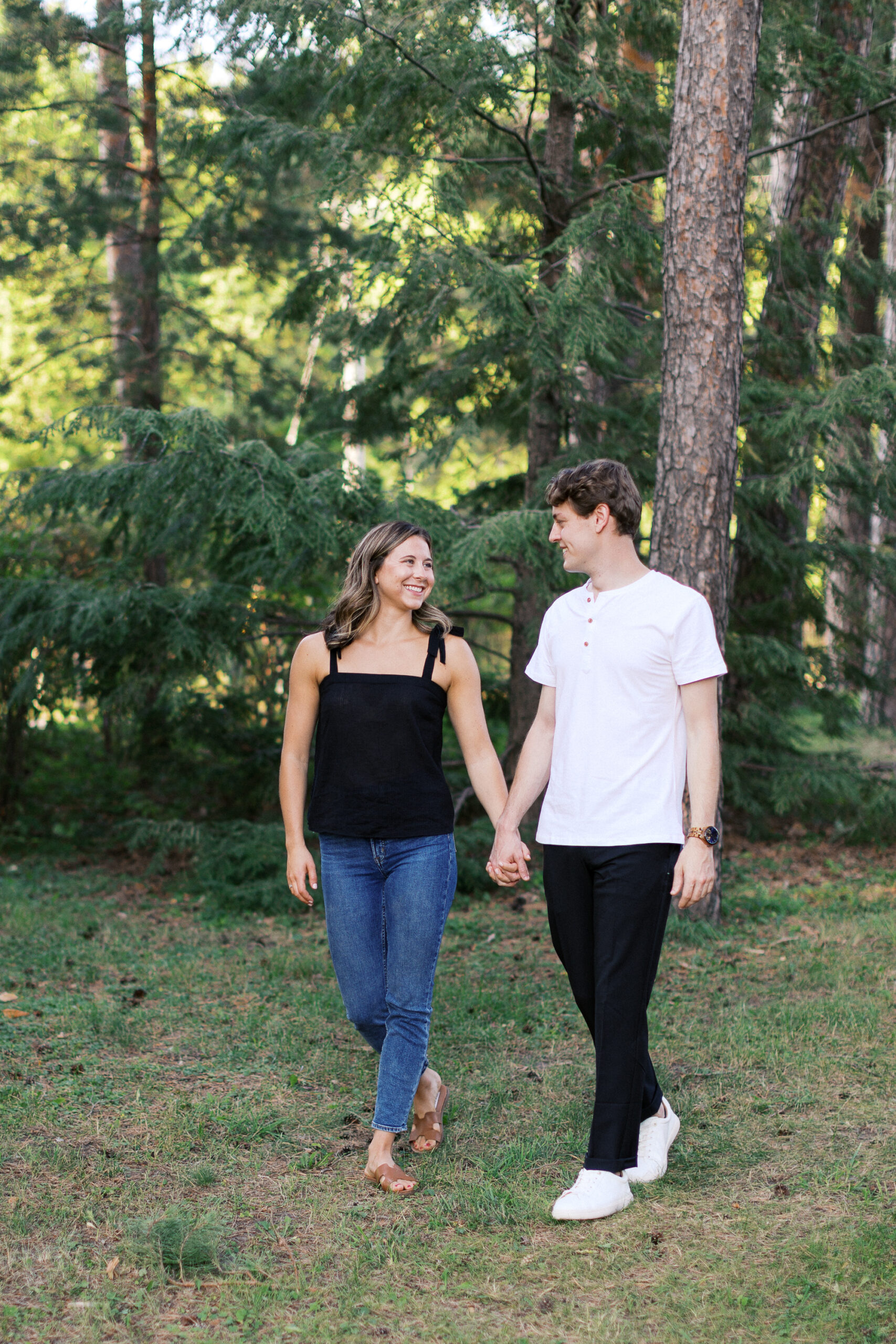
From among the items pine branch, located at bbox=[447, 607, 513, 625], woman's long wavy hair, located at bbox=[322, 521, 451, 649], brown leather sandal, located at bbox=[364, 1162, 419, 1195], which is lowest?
brown leather sandal, located at bbox=[364, 1162, 419, 1195]

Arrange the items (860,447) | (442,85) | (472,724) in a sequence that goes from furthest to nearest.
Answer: (860,447) < (442,85) < (472,724)

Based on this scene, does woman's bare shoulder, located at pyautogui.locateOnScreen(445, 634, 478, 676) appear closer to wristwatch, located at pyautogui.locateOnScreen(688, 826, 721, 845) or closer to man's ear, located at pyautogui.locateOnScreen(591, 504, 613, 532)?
man's ear, located at pyautogui.locateOnScreen(591, 504, 613, 532)

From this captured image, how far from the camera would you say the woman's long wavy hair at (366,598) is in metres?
3.79

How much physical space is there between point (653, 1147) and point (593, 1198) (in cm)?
42

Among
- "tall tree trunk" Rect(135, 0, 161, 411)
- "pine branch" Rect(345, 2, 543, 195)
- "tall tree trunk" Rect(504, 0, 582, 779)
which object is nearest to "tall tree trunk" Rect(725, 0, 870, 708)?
"tall tree trunk" Rect(504, 0, 582, 779)

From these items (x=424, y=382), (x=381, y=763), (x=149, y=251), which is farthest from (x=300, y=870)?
(x=149, y=251)

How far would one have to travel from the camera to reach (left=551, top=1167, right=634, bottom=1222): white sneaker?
342cm

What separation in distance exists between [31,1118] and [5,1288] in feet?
3.89

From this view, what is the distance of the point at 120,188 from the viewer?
11.0m

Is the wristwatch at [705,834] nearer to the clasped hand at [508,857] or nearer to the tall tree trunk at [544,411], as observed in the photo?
the clasped hand at [508,857]

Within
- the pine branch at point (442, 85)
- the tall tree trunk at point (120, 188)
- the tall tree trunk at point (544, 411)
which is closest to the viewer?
the pine branch at point (442, 85)

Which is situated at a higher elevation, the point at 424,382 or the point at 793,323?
the point at 793,323

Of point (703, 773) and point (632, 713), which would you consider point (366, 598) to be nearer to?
point (632, 713)

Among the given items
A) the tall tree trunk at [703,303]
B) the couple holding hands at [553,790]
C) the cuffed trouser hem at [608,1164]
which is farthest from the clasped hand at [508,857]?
the tall tree trunk at [703,303]
